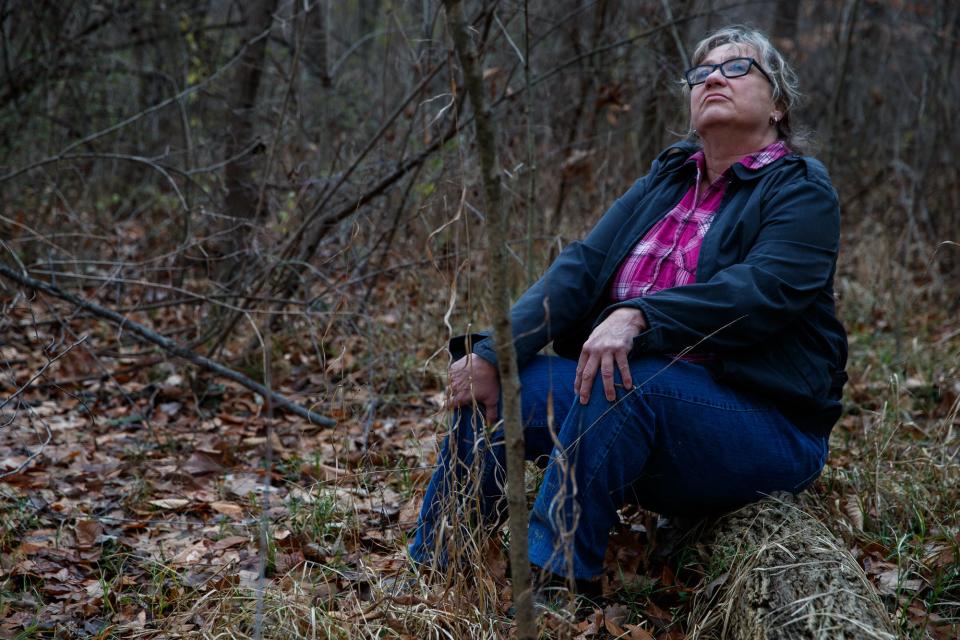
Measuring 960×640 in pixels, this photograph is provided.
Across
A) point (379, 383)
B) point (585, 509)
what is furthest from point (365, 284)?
point (585, 509)

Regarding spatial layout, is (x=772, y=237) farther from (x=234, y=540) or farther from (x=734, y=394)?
(x=234, y=540)

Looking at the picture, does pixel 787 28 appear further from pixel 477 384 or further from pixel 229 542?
pixel 229 542

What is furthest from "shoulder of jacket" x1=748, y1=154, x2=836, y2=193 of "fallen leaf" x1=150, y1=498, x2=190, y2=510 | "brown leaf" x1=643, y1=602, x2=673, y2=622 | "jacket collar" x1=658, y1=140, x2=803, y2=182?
"fallen leaf" x1=150, y1=498, x2=190, y2=510

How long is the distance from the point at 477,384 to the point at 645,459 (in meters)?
0.51

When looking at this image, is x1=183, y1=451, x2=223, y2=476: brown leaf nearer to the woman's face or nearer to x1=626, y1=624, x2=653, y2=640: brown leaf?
x1=626, y1=624, x2=653, y2=640: brown leaf

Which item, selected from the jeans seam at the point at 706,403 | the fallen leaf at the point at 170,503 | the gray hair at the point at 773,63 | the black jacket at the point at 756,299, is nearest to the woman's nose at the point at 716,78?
the gray hair at the point at 773,63

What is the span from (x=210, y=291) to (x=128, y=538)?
2.17m

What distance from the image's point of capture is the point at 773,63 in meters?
2.56

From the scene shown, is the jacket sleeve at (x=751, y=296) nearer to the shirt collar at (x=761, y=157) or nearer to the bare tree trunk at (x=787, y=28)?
the shirt collar at (x=761, y=157)

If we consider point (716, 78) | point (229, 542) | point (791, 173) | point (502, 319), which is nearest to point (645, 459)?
point (502, 319)

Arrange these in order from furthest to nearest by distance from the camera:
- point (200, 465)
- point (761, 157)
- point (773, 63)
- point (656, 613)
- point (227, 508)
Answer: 1. point (200, 465)
2. point (227, 508)
3. point (773, 63)
4. point (761, 157)
5. point (656, 613)

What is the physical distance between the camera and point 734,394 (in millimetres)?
2213

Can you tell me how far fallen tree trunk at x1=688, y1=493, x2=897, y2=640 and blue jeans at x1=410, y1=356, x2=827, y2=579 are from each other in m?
0.09

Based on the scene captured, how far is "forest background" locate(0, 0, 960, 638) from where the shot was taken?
7.95 feet
